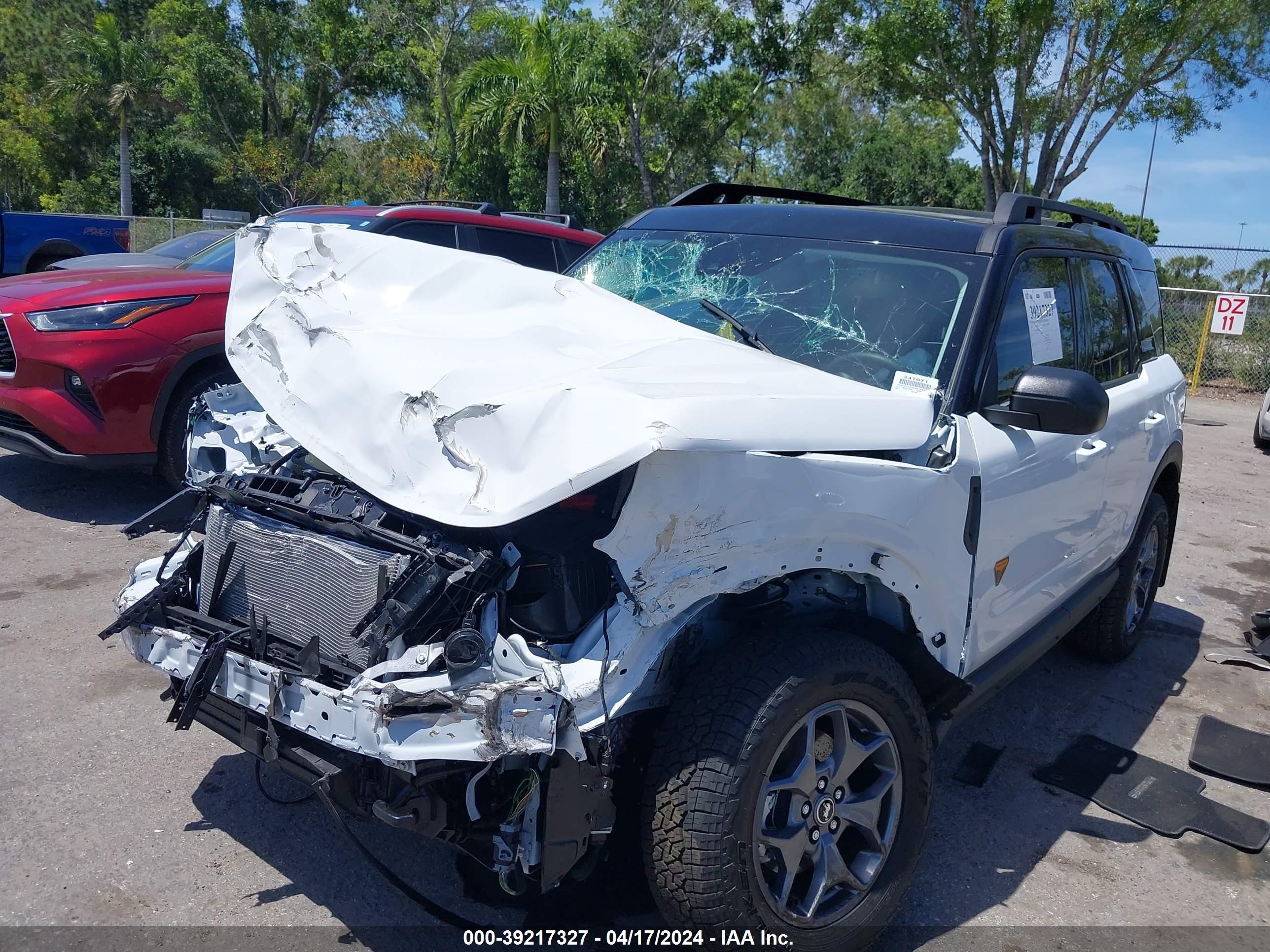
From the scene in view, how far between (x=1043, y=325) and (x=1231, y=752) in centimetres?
210

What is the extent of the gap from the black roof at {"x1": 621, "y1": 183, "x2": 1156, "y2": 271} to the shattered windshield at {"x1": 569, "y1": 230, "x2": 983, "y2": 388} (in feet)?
0.14

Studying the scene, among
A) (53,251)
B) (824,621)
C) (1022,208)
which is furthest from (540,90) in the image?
(824,621)

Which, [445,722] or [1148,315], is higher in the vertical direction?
[1148,315]

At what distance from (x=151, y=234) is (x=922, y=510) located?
1980cm

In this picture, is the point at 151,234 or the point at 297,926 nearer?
the point at 297,926

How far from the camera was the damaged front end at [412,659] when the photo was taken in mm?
2088

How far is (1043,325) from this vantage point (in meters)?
3.42

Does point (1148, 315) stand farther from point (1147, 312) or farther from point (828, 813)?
point (828, 813)

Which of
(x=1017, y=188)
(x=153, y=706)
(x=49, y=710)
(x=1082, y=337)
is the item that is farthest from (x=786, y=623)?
(x=1017, y=188)

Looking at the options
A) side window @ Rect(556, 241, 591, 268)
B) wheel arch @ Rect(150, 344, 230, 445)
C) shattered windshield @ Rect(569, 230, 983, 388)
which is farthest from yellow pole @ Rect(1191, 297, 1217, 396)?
wheel arch @ Rect(150, 344, 230, 445)

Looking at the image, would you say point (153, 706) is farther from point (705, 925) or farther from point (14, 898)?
point (705, 925)

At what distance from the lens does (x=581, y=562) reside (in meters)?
2.33

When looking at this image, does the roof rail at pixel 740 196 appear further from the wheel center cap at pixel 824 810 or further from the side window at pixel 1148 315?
the wheel center cap at pixel 824 810

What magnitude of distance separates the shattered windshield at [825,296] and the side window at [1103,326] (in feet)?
3.30
